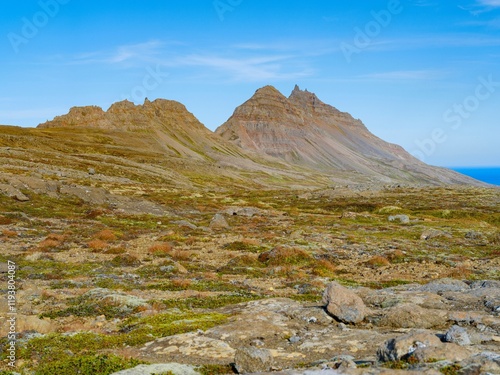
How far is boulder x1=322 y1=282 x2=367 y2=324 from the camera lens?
50.2 ft

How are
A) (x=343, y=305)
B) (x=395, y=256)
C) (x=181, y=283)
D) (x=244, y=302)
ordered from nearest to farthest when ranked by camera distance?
(x=343, y=305), (x=244, y=302), (x=181, y=283), (x=395, y=256)

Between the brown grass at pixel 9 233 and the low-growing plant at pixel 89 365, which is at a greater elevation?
the brown grass at pixel 9 233

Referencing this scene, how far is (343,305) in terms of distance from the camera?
620 inches

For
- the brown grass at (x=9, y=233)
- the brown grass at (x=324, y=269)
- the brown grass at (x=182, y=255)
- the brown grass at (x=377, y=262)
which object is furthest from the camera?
the brown grass at (x=9, y=233)

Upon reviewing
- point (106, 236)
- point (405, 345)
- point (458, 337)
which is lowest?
point (458, 337)

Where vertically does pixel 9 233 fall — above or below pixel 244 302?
above

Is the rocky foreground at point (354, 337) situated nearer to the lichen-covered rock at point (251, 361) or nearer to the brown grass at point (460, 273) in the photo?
the lichen-covered rock at point (251, 361)

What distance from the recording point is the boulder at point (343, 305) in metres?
15.3

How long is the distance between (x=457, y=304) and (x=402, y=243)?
3006cm

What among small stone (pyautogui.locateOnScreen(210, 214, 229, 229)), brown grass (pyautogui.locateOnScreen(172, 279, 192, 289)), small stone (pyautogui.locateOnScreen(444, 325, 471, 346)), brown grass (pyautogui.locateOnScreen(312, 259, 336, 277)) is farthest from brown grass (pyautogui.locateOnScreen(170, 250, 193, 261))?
small stone (pyautogui.locateOnScreen(444, 325, 471, 346))

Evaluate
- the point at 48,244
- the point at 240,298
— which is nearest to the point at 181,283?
the point at 240,298

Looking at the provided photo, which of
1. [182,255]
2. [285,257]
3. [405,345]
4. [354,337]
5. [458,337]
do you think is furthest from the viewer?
[182,255]

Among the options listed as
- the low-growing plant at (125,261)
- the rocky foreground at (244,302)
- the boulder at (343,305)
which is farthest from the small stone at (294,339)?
the low-growing plant at (125,261)

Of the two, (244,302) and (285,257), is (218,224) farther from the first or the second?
(244,302)
